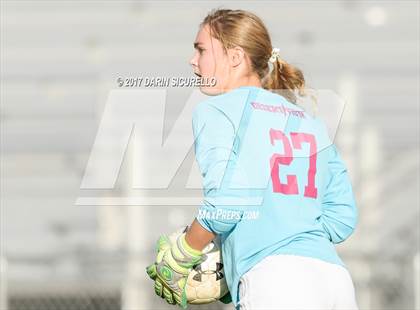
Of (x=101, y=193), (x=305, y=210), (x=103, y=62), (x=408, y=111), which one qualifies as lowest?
(x=305, y=210)

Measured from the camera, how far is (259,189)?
2121mm

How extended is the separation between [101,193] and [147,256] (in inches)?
43.6

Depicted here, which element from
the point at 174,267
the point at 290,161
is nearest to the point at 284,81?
the point at 290,161

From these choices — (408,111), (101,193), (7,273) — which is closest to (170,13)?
(101,193)

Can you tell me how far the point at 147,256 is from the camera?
562cm

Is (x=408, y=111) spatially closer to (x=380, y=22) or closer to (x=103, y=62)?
(x=380, y=22)

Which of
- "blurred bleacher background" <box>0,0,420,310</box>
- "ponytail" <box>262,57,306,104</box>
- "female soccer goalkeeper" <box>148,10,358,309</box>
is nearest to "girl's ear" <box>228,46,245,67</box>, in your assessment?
"female soccer goalkeeper" <box>148,10,358,309</box>

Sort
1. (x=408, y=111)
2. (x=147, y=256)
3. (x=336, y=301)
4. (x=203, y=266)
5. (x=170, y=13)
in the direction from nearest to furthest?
(x=336, y=301) < (x=203, y=266) < (x=147, y=256) < (x=408, y=111) < (x=170, y=13)

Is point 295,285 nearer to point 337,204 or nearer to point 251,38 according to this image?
point 337,204

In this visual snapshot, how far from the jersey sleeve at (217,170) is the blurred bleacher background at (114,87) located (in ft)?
12.4

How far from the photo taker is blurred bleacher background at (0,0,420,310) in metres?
6.10

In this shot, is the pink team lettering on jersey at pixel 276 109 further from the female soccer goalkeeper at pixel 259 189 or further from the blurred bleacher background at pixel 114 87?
the blurred bleacher background at pixel 114 87

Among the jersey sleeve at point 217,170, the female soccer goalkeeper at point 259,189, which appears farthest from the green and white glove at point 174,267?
the jersey sleeve at point 217,170

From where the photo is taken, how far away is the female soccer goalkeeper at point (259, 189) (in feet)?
6.77
